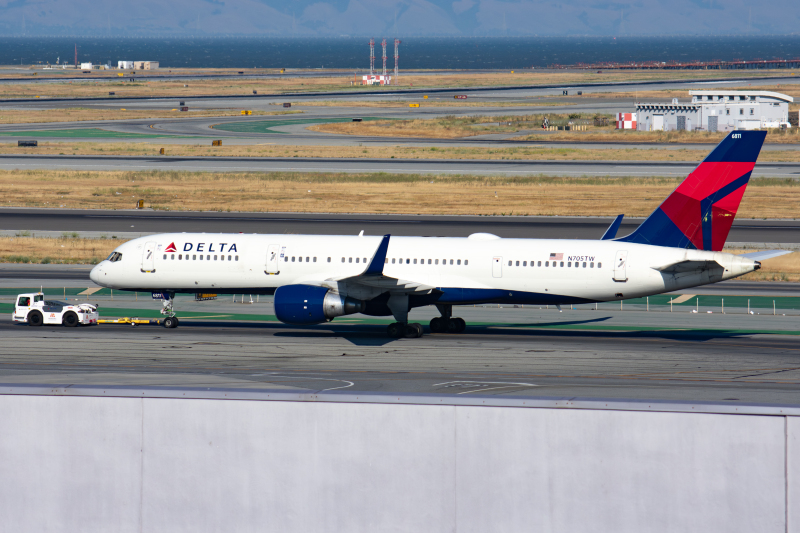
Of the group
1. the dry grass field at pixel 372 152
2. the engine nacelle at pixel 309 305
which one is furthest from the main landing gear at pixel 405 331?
the dry grass field at pixel 372 152

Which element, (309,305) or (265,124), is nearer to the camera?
(309,305)

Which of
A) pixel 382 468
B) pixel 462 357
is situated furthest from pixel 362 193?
pixel 382 468

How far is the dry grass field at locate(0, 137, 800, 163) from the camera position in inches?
4879

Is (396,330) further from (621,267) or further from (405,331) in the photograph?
(621,267)

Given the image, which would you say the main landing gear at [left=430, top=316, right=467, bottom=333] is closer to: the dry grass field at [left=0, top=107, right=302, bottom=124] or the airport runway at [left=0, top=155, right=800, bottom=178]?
the airport runway at [left=0, top=155, right=800, bottom=178]

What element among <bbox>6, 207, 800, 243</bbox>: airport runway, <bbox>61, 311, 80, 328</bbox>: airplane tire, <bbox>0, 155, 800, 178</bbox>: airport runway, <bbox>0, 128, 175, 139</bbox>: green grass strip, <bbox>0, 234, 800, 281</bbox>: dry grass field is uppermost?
<bbox>0, 128, 175, 139</bbox>: green grass strip

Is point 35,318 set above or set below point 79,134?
below

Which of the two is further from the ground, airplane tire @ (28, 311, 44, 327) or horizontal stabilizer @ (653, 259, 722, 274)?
horizontal stabilizer @ (653, 259, 722, 274)

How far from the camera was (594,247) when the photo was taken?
1641 inches

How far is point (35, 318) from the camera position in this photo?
44.5 meters

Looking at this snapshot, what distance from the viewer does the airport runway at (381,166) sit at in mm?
108812

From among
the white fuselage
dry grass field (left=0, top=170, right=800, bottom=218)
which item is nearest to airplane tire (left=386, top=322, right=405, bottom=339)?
the white fuselage

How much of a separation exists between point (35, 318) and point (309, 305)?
14838mm

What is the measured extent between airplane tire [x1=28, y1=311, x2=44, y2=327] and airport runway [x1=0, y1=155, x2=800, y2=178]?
220 feet
